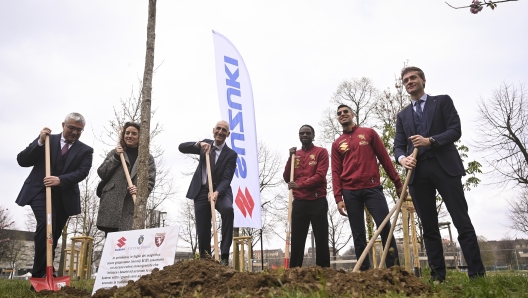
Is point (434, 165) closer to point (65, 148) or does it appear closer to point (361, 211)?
point (361, 211)

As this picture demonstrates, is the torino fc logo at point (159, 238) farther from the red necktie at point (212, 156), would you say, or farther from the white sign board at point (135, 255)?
the red necktie at point (212, 156)

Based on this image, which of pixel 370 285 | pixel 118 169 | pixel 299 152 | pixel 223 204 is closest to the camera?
pixel 370 285

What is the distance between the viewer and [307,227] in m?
5.65

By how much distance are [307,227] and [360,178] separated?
1.28 metres

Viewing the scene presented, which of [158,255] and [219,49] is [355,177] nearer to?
[158,255]

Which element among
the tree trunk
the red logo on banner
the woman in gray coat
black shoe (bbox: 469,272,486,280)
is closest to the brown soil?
black shoe (bbox: 469,272,486,280)

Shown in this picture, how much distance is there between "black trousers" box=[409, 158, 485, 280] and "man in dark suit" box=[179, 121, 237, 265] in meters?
2.36

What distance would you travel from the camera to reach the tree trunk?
16.9 ft

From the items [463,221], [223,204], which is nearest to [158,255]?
[223,204]

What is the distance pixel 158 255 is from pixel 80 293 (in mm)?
1050

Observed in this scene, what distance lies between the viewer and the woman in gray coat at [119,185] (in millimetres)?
5254

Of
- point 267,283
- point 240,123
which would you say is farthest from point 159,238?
point 240,123

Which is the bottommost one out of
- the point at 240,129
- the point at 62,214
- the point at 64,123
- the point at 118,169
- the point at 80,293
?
the point at 80,293

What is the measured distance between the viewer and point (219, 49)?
1046 cm
